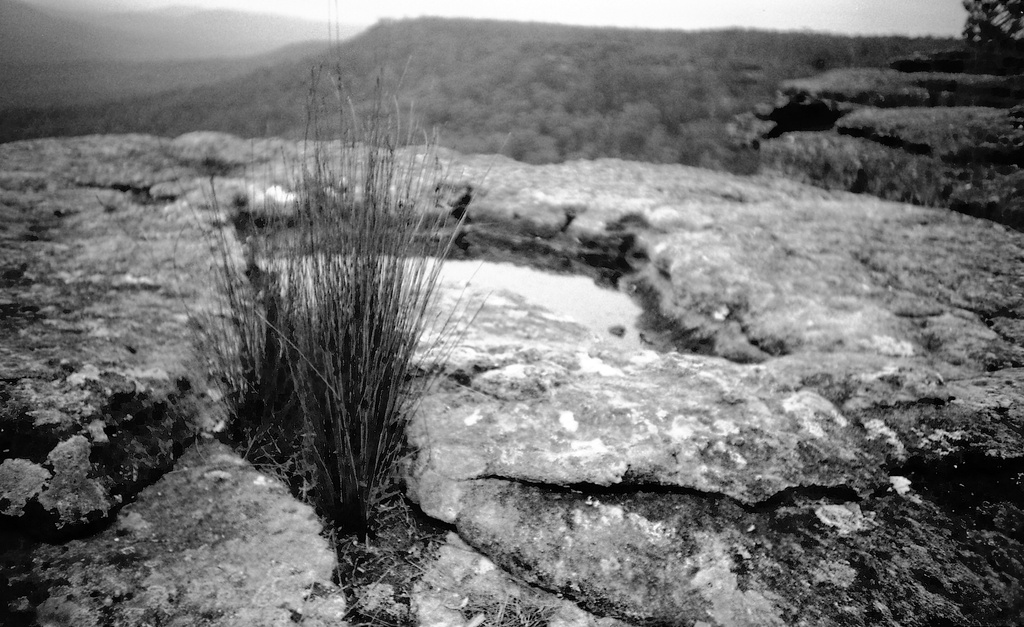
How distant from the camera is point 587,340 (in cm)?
184

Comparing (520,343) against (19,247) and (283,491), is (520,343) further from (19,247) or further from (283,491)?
(19,247)

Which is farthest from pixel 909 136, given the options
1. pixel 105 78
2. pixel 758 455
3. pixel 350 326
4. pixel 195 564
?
pixel 105 78

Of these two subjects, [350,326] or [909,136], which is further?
[909,136]

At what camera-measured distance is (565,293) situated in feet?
7.75

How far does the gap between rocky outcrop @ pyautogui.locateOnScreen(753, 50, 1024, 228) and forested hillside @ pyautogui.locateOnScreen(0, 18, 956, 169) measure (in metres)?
0.52

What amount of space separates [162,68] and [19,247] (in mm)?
10298

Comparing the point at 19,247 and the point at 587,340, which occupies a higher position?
the point at 19,247

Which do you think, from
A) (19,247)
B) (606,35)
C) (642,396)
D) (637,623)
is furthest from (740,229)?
(606,35)

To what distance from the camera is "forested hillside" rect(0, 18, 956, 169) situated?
466 centimetres

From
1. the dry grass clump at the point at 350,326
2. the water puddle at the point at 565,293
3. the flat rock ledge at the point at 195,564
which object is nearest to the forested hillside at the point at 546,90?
the water puddle at the point at 565,293

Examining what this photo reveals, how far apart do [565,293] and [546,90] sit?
442 cm

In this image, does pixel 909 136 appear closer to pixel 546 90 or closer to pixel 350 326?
pixel 546 90

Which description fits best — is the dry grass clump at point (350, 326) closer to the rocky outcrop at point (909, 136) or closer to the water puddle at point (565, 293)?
the water puddle at point (565, 293)

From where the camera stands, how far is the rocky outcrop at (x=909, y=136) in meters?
3.40
